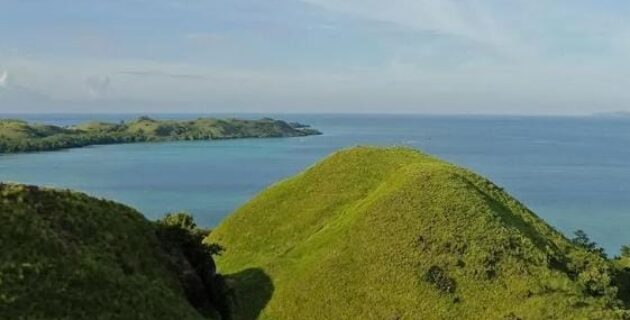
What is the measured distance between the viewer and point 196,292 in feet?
104

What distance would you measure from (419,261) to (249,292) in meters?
10.0

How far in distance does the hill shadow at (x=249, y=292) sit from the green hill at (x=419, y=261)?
8cm

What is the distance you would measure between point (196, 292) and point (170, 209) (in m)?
73.1

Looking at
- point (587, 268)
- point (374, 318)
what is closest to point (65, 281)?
point (374, 318)

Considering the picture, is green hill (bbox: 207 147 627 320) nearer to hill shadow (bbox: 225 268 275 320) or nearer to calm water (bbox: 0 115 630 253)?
hill shadow (bbox: 225 268 275 320)

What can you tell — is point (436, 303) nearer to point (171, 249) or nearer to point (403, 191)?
point (403, 191)

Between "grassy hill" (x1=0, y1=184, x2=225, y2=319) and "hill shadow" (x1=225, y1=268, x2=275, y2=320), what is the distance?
23.6 ft

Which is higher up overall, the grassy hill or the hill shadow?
the grassy hill

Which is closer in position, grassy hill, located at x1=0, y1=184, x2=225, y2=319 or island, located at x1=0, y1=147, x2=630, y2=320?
grassy hill, located at x1=0, y1=184, x2=225, y2=319

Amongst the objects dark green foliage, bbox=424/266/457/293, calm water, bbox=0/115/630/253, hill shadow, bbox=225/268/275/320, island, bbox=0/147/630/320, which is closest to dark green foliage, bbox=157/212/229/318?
island, bbox=0/147/630/320

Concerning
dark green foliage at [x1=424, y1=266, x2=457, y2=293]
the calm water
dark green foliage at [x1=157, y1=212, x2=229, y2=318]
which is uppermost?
dark green foliage at [x1=157, y1=212, x2=229, y2=318]

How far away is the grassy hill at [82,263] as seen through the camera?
22.0 m

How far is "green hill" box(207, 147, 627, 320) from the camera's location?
1465 inches

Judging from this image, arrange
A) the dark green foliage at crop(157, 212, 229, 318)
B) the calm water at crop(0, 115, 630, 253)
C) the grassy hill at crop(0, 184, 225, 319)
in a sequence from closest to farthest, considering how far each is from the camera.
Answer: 1. the grassy hill at crop(0, 184, 225, 319)
2. the dark green foliage at crop(157, 212, 229, 318)
3. the calm water at crop(0, 115, 630, 253)
